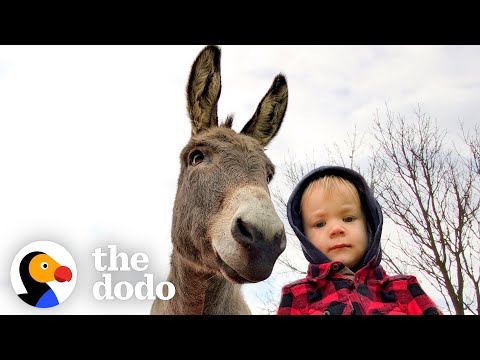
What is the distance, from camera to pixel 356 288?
118 inches

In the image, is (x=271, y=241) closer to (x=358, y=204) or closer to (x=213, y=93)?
(x=358, y=204)

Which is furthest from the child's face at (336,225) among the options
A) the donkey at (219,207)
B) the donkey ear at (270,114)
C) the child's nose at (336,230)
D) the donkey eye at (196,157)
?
Answer: the donkey ear at (270,114)

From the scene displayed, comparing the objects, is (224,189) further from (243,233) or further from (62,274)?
(62,274)

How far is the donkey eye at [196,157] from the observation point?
3932 mm

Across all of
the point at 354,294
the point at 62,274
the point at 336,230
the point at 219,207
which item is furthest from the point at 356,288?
the point at 62,274

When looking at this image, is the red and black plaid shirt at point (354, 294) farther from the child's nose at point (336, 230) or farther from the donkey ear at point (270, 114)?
the donkey ear at point (270, 114)

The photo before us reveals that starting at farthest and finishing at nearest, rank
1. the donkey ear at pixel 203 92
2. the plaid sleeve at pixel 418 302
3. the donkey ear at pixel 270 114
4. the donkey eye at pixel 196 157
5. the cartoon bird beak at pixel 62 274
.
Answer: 1. the donkey ear at pixel 270 114
2. the donkey ear at pixel 203 92
3. the donkey eye at pixel 196 157
4. the cartoon bird beak at pixel 62 274
5. the plaid sleeve at pixel 418 302

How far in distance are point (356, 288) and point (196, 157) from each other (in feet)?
5.72

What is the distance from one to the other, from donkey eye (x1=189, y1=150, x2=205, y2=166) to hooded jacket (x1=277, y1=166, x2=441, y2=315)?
1029 mm

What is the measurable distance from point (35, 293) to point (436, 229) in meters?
5.19

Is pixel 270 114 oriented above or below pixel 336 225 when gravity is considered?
above
